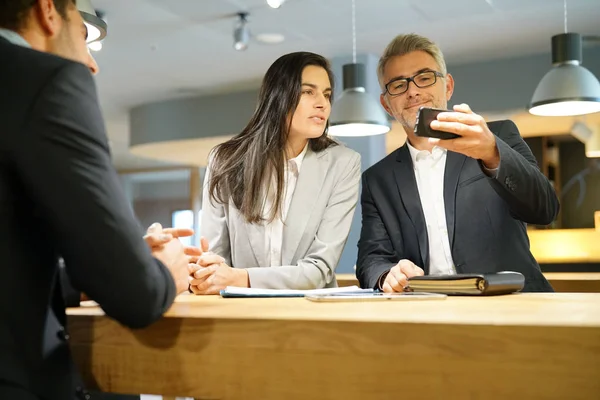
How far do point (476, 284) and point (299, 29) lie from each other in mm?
4900

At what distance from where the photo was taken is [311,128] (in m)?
2.39

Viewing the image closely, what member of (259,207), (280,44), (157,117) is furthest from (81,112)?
(157,117)

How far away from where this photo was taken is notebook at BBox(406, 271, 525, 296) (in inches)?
60.1

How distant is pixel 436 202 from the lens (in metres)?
2.35

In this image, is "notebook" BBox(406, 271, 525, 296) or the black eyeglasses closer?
"notebook" BBox(406, 271, 525, 296)

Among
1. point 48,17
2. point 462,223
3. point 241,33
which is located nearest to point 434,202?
point 462,223

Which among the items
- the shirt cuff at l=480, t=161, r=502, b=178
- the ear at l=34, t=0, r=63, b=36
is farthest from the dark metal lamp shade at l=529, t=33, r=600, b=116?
the ear at l=34, t=0, r=63, b=36

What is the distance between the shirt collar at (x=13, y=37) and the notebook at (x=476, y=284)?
3.46 ft

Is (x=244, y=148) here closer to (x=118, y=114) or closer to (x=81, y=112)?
(x=81, y=112)

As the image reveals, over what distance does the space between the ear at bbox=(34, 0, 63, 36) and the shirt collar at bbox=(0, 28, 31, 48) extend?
0.05 m

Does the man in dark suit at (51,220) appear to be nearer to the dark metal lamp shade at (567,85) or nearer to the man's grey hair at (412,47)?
the man's grey hair at (412,47)

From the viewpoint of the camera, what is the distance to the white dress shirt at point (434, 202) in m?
2.28

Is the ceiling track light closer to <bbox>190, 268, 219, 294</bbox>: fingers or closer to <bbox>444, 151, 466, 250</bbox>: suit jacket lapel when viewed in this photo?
<bbox>190, 268, 219, 294</bbox>: fingers

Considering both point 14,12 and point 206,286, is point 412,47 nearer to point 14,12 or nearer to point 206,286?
point 206,286
